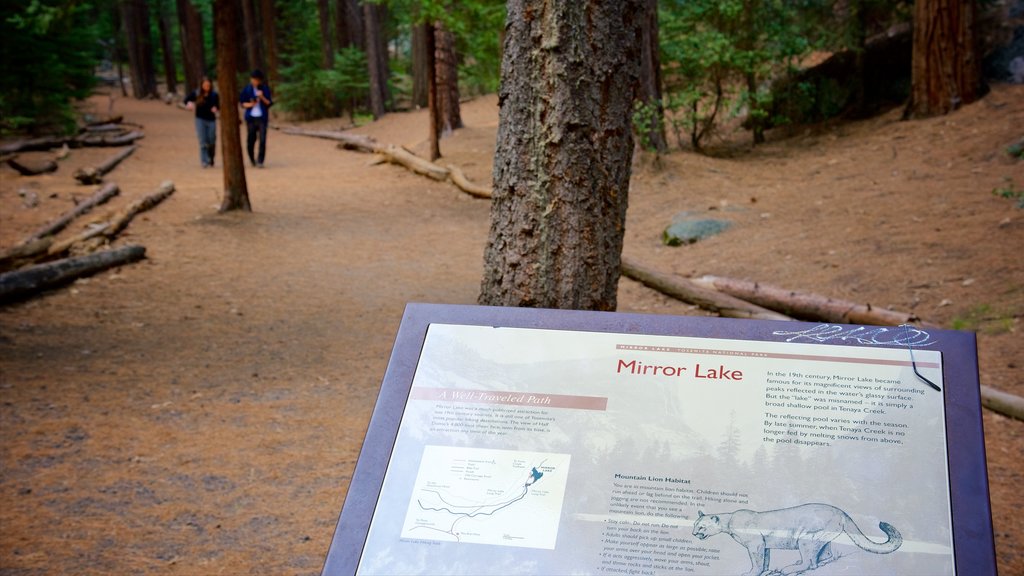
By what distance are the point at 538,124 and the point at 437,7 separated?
10.0 meters

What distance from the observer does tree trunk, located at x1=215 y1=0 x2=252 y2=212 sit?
10.2m

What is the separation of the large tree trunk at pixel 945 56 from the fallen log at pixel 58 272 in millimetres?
10538

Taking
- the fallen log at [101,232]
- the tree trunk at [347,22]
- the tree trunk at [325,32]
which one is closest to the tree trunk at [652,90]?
the fallen log at [101,232]

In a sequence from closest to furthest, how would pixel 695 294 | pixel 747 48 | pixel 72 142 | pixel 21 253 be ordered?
pixel 695 294 → pixel 21 253 → pixel 747 48 → pixel 72 142

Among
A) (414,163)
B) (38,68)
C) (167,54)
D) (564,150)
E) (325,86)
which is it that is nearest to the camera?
(564,150)

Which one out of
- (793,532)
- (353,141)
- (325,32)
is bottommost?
(793,532)

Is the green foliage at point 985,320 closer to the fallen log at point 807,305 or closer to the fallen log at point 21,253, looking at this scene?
the fallen log at point 807,305

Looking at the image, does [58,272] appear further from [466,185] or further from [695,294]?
[466,185]

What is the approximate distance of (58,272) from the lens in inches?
291

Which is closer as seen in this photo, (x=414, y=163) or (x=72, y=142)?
(x=414, y=163)

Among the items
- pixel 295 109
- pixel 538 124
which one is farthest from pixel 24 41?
pixel 538 124

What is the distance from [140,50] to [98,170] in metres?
26.6

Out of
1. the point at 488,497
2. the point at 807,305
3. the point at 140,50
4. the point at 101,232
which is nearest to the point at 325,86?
the point at 140,50

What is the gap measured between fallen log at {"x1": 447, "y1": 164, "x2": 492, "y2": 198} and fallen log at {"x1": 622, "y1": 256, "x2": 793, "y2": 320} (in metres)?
4.57
